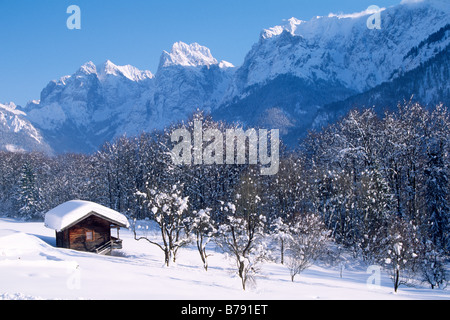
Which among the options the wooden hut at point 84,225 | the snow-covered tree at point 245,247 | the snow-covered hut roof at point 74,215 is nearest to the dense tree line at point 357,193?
the snow-covered tree at point 245,247

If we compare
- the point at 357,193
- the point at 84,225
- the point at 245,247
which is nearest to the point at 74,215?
the point at 84,225

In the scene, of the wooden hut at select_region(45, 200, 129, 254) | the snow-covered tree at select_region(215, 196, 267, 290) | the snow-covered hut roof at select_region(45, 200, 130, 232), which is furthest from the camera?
the wooden hut at select_region(45, 200, 129, 254)

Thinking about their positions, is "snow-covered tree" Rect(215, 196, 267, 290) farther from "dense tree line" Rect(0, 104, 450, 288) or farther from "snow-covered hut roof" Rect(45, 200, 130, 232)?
"snow-covered hut roof" Rect(45, 200, 130, 232)

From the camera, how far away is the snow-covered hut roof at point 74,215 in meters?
27.2

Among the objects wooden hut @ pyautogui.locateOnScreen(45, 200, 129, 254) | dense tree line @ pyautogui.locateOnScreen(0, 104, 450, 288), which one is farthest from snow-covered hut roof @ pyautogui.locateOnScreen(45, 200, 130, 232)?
dense tree line @ pyautogui.locateOnScreen(0, 104, 450, 288)

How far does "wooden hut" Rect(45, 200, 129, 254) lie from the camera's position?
2766cm

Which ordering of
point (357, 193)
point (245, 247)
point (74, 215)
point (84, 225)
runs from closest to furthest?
point (245, 247) < point (74, 215) < point (84, 225) < point (357, 193)

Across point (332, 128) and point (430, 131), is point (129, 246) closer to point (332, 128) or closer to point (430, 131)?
point (430, 131)

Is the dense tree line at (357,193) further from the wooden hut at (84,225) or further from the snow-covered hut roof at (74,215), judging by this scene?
the wooden hut at (84,225)

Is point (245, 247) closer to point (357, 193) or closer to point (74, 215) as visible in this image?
point (74, 215)

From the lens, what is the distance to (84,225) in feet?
96.7

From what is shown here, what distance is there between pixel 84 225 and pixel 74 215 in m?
2.07

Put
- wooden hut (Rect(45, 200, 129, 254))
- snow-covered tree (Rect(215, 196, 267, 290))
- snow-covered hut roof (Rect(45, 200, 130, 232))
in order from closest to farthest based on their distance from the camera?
snow-covered tree (Rect(215, 196, 267, 290)) < snow-covered hut roof (Rect(45, 200, 130, 232)) < wooden hut (Rect(45, 200, 129, 254))

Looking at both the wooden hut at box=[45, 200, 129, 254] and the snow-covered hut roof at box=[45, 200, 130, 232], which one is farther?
the wooden hut at box=[45, 200, 129, 254]
